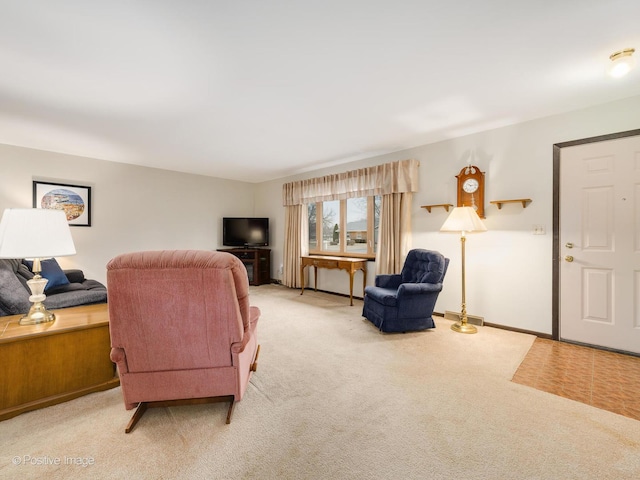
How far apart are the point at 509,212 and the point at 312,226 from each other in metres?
3.47

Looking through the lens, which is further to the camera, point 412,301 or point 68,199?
point 68,199

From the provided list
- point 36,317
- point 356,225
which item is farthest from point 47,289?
point 356,225

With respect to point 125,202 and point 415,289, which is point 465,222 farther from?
point 125,202

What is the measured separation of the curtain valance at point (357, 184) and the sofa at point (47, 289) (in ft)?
11.6

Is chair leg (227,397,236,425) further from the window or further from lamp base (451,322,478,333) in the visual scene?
the window

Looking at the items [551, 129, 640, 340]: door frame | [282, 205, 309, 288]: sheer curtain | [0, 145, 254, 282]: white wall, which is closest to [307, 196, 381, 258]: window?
[282, 205, 309, 288]: sheer curtain

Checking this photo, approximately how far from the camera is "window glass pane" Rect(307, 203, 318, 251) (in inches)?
229

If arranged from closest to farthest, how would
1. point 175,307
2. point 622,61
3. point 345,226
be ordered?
1. point 175,307
2. point 622,61
3. point 345,226

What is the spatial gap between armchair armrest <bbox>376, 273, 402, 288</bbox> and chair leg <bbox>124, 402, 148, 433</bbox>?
2817 millimetres

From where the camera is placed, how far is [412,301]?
3191 millimetres

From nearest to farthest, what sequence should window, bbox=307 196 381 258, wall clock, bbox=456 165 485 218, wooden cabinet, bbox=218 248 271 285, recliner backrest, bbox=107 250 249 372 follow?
recliner backrest, bbox=107 250 249 372 < wall clock, bbox=456 165 485 218 < window, bbox=307 196 381 258 < wooden cabinet, bbox=218 248 271 285

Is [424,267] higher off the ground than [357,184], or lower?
lower

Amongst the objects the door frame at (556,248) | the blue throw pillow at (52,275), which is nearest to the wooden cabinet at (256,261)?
the blue throw pillow at (52,275)

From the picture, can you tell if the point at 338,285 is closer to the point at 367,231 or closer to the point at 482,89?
the point at 367,231
